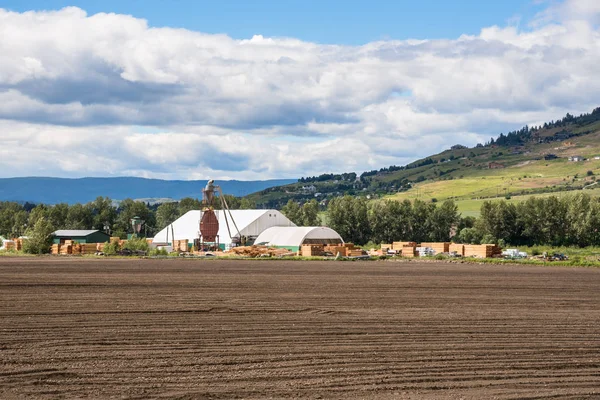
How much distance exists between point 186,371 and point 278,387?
102 inches

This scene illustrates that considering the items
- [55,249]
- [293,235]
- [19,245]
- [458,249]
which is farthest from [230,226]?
[458,249]

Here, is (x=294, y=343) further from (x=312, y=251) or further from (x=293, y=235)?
(x=293, y=235)

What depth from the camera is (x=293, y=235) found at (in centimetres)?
10956

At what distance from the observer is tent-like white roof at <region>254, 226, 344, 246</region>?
355ft

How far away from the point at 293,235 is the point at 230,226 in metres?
15.7

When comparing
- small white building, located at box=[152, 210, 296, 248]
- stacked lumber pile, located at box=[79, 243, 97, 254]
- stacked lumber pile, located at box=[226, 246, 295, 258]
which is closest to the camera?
stacked lumber pile, located at box=[226, 246, 295, 258]

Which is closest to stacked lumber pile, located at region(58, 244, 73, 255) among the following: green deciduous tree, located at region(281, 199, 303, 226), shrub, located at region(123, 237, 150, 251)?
shrub, located at region(123, 237, 150, 251)

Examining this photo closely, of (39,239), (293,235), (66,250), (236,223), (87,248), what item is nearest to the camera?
(39,239)

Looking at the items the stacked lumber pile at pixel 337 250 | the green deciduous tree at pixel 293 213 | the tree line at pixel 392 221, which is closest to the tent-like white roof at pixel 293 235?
the stacked lumber pile at pixel 337 250

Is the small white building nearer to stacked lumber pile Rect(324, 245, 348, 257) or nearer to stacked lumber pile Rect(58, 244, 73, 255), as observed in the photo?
stacked lumber pile Rect(58, 244, 73, 255)

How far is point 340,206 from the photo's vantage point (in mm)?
136500

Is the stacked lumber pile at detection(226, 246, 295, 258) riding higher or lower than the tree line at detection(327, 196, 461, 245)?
lower

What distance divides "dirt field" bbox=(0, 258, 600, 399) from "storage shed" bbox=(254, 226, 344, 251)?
67216mm

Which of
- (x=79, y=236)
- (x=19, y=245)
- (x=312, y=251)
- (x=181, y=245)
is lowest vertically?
(x=312, y=251)
